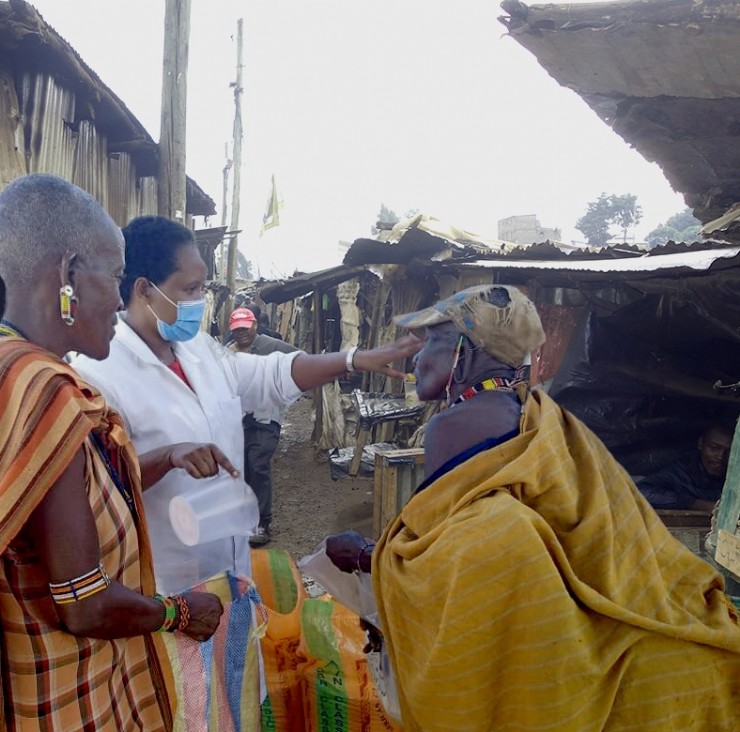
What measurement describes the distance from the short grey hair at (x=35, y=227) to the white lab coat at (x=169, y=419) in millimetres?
616

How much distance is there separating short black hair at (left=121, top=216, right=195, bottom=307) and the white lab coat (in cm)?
18

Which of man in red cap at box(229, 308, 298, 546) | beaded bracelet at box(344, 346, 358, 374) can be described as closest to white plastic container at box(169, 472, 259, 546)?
beaded bracelet at box(344, 346, 358, 374)

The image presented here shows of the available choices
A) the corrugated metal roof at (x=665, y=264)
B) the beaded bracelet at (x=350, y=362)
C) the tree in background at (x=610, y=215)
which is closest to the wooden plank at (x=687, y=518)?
the corrugated metal roof at (x=665, y=264)

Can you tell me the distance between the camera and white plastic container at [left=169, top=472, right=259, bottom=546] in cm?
185

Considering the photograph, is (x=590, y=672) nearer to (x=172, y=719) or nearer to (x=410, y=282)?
(x=172, y=719)

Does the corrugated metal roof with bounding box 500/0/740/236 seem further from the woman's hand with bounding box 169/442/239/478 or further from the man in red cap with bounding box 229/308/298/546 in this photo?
the man in red cap with bounding box 229/308/298/546

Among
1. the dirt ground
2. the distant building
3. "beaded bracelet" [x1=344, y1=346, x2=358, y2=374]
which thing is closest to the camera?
"beaded bracelet" [x1=344, y1=346, x2=358, y2=374]

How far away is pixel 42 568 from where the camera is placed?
119 centimetres

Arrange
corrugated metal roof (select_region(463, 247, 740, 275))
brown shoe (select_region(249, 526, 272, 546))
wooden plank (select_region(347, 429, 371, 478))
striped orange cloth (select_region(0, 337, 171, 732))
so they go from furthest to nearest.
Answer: wooden plank (select_region(347, 429, 371, 478))
brown shoe (select_region(249, 526, 272, 546))
corrugated metal roof (select_region(463, 247, 740, 275))
striped orange cloth (select_region(0, 337, 171, 732))

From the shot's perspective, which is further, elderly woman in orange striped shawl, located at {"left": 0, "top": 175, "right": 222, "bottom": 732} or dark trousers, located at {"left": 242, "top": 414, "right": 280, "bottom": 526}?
dark trousers, located at {"left": 242, "top": 414, "right": 280, "bottom": 526}

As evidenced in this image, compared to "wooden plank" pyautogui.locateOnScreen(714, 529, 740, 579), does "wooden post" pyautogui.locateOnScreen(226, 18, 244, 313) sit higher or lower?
higher

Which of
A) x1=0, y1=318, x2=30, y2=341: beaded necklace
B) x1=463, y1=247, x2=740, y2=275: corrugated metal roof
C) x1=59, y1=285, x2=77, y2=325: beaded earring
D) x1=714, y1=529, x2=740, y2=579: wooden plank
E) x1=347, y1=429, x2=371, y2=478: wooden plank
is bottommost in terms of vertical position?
x1=347, y1=429, x2=371, y2=478: wooden plank

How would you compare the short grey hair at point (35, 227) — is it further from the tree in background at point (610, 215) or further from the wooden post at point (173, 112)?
the tree in background at point (610, 215)

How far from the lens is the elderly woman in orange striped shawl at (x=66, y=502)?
1.11 metres
